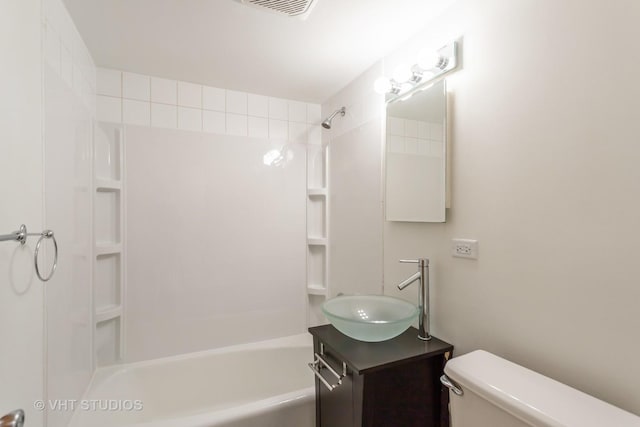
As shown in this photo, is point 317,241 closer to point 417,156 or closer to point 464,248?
point 417,156

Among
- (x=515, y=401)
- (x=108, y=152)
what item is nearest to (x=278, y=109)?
(x=108, y=152)

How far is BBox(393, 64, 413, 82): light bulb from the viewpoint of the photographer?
4.94ft

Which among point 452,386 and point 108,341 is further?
point 108,341

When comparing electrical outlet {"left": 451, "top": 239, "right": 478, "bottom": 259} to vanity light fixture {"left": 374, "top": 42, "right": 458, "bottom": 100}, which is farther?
vanity light fixture {"left": 374, "top": 42, "right": 458, "bottom": 100}

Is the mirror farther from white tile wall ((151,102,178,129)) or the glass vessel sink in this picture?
white tile wall ((151,102,178,129))

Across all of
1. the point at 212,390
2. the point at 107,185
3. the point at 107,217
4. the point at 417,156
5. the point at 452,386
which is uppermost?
the point at 417,156

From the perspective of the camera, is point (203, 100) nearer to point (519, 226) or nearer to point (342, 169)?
point (342, 169)

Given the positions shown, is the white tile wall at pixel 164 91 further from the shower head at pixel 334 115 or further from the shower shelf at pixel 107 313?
the shower shelf at pixel 107 313

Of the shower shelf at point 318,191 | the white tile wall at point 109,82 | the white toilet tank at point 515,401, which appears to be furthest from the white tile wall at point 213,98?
the white toilet tank at point 515,401

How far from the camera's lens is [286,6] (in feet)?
4.32

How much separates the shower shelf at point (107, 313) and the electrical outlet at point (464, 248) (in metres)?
2.03

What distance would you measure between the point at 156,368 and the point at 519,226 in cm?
221

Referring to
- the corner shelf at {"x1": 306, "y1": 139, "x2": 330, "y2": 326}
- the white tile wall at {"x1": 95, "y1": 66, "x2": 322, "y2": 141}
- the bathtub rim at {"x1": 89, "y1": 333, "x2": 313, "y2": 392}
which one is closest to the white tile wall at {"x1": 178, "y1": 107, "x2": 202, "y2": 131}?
the white tile wall at {"x1": 95, "y1": 66, "x2": 322, "y2": 141}

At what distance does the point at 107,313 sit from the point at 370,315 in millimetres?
1623
